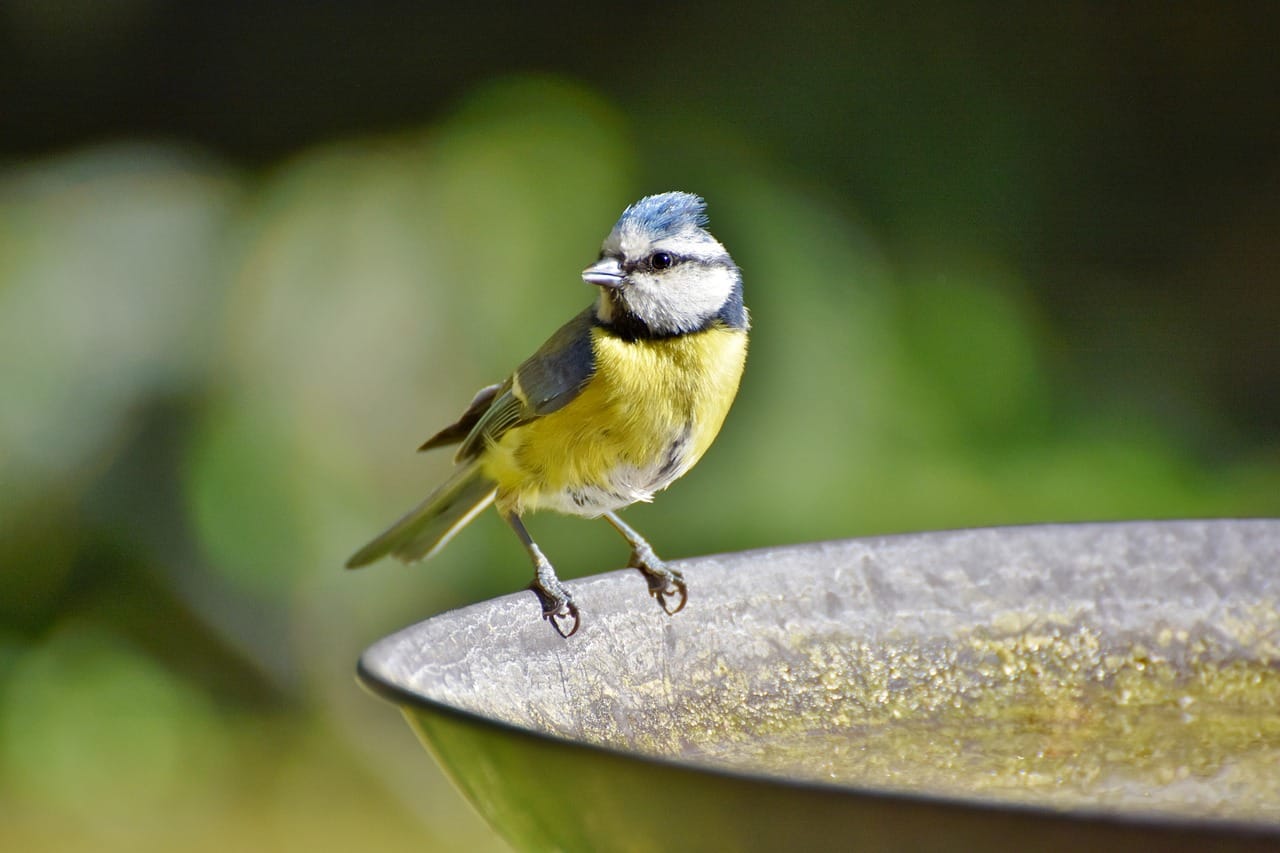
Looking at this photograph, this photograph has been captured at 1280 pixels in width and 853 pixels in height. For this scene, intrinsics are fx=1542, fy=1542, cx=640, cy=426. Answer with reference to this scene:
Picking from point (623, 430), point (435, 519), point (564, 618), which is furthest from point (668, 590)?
point (435, 519)

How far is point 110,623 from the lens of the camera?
443cm

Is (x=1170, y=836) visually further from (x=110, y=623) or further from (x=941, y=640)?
(x=110, y=623)

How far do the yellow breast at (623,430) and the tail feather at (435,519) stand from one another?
0.70ft

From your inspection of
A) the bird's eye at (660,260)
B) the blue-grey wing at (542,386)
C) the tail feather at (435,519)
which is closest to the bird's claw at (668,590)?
the blue-grey wing at (542,386)

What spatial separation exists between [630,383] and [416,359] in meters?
2.36

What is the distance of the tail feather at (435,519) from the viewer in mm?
2496

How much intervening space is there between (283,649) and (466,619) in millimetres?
3025

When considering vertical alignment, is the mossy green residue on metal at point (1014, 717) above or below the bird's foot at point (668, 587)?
below

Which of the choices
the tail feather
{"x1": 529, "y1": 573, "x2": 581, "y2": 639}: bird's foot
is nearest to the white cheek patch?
the tail feather

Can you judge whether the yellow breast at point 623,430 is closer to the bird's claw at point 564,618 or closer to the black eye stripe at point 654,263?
the black eye stripe at point 654,263

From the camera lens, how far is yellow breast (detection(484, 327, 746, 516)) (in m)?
2.18

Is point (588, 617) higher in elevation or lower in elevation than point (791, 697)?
higher

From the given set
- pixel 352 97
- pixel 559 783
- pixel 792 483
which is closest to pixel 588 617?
Answer: pixel 559 783

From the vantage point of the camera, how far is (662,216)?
226cm
